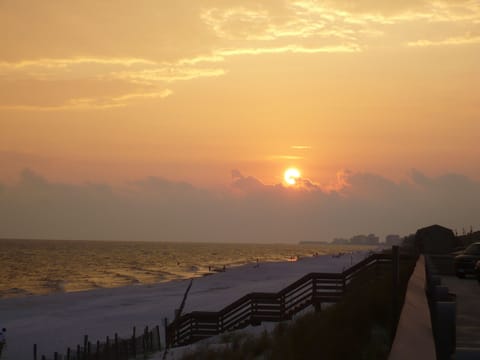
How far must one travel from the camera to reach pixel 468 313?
16.5 meters

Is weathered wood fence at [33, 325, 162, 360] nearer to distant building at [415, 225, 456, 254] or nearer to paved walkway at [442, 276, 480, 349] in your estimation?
paved walkway at [442, 276, 480, 349]

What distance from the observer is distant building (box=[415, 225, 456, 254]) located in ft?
217

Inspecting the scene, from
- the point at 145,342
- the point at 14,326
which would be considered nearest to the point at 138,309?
the point at 14,326

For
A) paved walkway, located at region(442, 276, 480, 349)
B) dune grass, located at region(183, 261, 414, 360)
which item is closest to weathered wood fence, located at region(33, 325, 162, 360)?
dune grass, located at region(183, 261, 414, 360)

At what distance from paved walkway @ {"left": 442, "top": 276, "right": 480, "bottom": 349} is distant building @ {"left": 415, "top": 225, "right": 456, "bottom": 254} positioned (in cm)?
3940

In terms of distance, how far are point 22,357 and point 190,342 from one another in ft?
53.3

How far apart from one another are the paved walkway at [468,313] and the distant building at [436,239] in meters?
39.4

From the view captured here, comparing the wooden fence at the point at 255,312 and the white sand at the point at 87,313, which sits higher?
the wooden fence at the point at 255,312

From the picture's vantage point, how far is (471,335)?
12.7 meters

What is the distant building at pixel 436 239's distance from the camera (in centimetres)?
6612

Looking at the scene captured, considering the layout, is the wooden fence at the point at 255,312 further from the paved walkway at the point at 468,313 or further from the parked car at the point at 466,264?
the paved walkway at the point at 468,313

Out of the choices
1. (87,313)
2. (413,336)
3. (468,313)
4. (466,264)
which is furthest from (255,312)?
(87,313)

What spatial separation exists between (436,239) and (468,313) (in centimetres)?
5251

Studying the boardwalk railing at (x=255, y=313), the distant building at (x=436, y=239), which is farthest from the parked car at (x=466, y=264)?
the distant building at (x=436, y=239)
